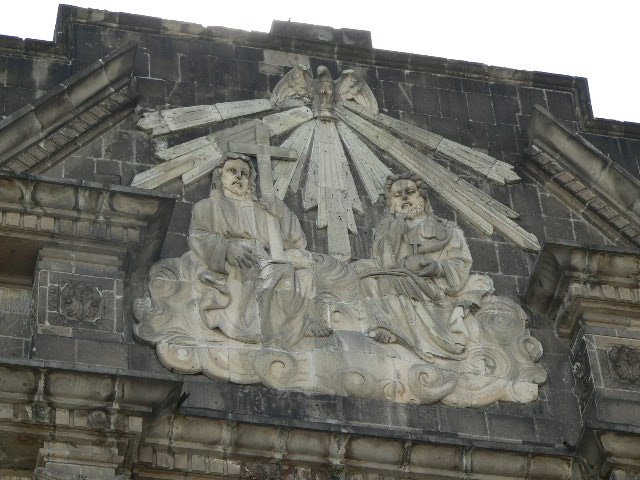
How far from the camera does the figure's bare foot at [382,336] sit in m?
17.4

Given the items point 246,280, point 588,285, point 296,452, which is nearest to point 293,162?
point 246,280

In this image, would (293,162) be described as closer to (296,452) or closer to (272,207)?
(272,207)

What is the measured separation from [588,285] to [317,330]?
8.59 ft

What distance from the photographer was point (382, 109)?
64.9 feet

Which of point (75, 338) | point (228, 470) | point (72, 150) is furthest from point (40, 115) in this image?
point (228, 470)

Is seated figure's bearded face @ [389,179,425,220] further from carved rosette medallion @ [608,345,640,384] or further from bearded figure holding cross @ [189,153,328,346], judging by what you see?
carved rosette medallion @ [608,345,640,384]

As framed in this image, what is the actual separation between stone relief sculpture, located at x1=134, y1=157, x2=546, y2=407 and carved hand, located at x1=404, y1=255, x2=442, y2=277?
0.01m

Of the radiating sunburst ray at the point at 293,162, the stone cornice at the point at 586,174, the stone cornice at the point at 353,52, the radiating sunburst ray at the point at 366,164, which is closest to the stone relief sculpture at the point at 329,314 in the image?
the radiating sunburst ray at the point at 293,162

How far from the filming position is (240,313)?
17.2 meters

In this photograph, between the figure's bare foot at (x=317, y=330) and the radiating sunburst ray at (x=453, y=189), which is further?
the radiating sunburst ray at (x=453, y=189)

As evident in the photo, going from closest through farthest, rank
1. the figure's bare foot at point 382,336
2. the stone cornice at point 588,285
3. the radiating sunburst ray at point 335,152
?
1. the figure's bare foot at point 382,336
2. the stone cornice at point 588,285
3. the radiating sunburst ray at point 335,152

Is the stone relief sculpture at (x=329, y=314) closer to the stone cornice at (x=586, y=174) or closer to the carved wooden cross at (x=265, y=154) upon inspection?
the carved wooden cross at (x=265, y=154)

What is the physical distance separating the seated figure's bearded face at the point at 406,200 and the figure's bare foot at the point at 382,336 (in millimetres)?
1560

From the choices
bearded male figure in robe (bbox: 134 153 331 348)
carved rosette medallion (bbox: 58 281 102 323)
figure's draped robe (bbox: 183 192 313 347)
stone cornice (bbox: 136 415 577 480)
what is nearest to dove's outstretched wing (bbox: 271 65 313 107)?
bearded male figure in robe (bbox: 134 153 331 348)
